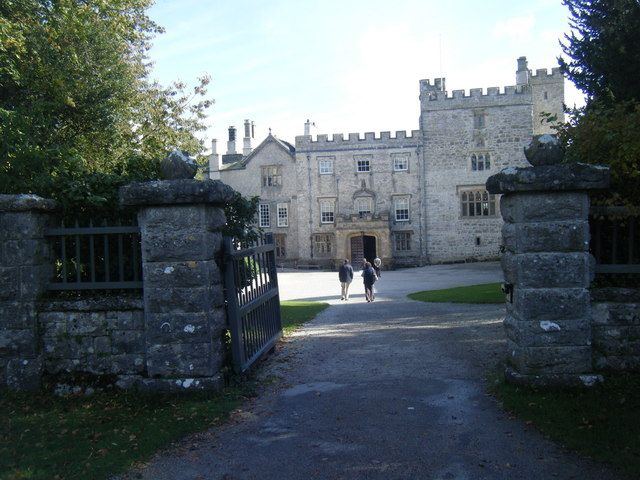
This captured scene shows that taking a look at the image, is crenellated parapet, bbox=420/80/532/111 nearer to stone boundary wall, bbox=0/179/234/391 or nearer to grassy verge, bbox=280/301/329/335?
grassy verge, bbox=280/301/329/335

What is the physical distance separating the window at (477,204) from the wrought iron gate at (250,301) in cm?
3432

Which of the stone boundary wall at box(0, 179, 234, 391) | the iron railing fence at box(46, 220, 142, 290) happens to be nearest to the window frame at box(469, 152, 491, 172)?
the stone boundary wall at box(0, 179, 234, 391)

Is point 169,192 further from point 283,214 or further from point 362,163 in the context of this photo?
point 283,214

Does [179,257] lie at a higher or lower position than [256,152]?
lower

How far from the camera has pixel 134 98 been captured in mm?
16125

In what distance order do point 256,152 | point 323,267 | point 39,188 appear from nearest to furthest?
point 39,188 → point 323,267 → point 256,152

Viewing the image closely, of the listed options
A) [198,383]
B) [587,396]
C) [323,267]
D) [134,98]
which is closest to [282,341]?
[198,383]

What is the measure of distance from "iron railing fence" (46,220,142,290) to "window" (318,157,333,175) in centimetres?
3748

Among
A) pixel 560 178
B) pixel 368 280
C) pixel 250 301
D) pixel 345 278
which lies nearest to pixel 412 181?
pixel 345 278

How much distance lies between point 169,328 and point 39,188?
2521 mm

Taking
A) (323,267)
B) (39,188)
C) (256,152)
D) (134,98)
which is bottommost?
(323,267)

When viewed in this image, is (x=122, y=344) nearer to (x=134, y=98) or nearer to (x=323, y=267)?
(x=134, y=98)

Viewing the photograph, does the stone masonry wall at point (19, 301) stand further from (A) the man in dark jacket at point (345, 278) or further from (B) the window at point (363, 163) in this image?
(B) the window at point (363, 163)

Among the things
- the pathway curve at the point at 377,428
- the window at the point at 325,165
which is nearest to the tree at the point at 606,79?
the pathway curve at the point at 377,428
